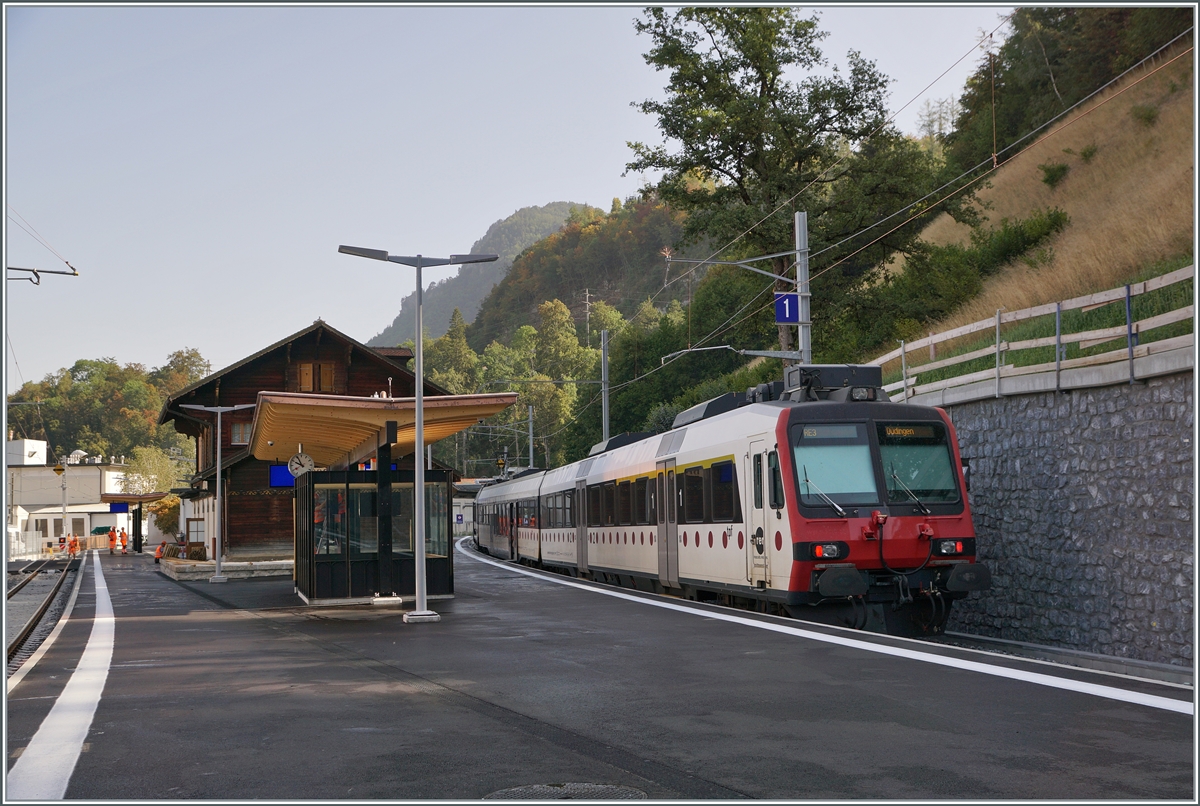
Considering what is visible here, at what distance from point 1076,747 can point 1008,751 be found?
1.33ft

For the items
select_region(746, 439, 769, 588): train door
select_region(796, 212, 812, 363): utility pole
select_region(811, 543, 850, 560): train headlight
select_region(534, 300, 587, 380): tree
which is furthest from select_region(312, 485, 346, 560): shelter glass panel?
select_region(534, 300, 587, 380): tree

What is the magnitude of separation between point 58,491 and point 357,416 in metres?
109

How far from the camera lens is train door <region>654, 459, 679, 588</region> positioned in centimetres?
1978

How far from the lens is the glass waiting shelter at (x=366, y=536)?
20094mm

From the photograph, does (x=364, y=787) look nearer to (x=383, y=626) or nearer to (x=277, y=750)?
(x=277, y=750)

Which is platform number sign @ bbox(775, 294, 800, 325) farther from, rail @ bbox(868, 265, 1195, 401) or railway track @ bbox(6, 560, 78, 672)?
railway track @ bbox(6, 560, 78, 672)

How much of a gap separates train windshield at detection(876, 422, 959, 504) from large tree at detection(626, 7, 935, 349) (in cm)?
2548

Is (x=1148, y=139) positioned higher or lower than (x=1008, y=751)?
higher

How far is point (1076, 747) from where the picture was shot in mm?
6641

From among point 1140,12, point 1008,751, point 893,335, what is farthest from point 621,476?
point 1140,12

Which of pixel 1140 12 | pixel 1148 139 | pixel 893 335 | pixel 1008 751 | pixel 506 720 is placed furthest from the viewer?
pixel 1140 12

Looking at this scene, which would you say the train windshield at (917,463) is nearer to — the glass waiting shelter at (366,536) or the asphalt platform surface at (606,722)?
the asphalt platform surface at (606,722)

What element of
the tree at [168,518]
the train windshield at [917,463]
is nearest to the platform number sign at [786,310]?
the train windshield at [917,463]

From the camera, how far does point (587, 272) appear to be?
6703 inches
